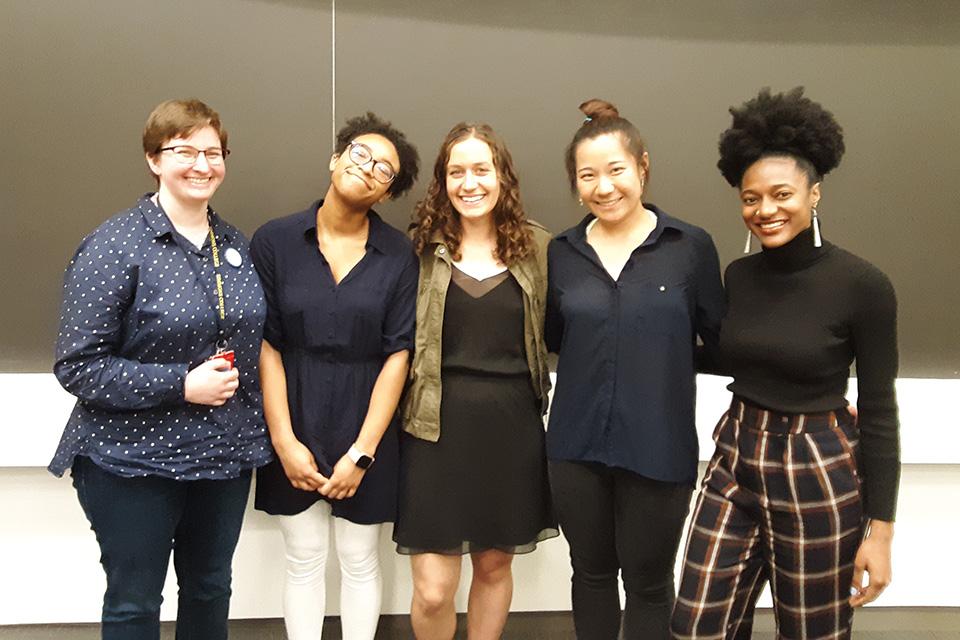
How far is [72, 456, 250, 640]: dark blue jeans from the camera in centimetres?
159

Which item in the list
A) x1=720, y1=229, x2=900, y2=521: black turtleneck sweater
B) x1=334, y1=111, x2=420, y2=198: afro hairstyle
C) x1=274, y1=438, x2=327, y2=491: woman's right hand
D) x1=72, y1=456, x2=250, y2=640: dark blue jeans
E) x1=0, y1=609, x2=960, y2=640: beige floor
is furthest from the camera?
x1=0, y1=609, x2=960, y2=640: beige floor

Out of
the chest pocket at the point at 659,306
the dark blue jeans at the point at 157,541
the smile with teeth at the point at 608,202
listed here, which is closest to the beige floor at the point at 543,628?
the dark blue jeans at the point at 157,541

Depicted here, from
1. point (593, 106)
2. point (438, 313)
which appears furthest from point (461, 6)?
point (438, 313)

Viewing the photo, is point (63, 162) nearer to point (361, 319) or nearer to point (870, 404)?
point (361, 319)

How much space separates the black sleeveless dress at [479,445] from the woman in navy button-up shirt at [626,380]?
0.11m

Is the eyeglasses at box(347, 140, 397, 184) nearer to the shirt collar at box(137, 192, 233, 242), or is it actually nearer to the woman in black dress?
the woman in black dress

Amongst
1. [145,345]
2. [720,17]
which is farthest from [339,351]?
[720,17]

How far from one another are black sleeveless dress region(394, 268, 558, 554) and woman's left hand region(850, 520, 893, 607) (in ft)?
2.58

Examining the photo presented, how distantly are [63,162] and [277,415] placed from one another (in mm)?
1201

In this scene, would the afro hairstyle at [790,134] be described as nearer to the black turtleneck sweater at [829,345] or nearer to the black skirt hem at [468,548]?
the black turtleneck sweater at [829,345]

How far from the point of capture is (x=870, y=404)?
5.00 feet

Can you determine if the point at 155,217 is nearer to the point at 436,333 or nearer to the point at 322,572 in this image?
the point at 436,333

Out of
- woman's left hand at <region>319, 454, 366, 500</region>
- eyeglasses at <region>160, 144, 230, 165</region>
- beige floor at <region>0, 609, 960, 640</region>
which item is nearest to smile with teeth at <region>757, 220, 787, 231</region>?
woman's left hand at <region>319, 454, 366, 500</region>

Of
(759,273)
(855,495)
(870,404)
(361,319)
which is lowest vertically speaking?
(855,495)
